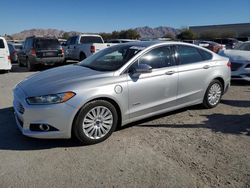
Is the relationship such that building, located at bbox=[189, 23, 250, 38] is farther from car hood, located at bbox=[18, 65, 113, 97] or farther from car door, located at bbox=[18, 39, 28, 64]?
car hood, located at bbox=[18, 65, 113, 97]

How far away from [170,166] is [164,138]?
2.95ft

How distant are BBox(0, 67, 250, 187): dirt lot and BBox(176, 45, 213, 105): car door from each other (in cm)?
50

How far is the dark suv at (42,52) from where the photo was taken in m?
13.3

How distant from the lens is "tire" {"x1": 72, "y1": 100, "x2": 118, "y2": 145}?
3.88 metres

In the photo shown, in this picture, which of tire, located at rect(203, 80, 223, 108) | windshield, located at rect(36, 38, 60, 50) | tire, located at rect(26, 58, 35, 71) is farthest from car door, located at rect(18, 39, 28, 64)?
tire, located at rect(203, 80, 223, 108)

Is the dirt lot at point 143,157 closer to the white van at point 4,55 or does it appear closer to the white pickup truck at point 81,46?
the white van at point 4,55

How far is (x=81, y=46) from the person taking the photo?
1429 cm

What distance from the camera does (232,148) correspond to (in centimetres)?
384

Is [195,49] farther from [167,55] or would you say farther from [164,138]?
[164,138]

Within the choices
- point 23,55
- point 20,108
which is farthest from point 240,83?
point 23,55

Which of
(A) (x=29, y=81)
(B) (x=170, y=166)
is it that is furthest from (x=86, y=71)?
(B) (x=170, y=166)

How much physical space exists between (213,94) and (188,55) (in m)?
1.14

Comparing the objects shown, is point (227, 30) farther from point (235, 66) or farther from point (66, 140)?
point (66, 140)

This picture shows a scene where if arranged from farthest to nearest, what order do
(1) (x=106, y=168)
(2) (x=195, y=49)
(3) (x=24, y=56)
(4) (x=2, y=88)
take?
(3) (x=24, y=56) < (4) (x=2, y=88) < (2) (x=195, y=49) < (1) (x=106, y=168)
